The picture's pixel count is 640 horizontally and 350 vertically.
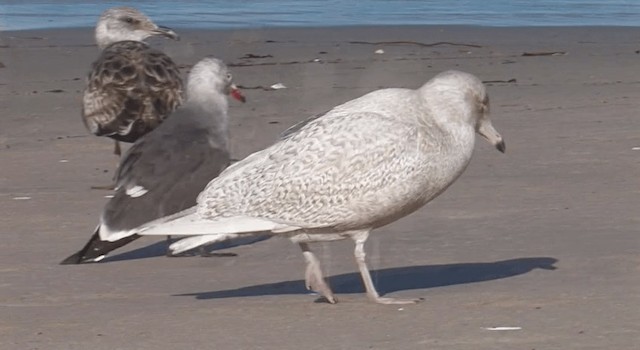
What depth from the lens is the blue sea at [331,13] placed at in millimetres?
20812

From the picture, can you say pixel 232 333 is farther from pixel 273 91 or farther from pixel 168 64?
pixel 273 91

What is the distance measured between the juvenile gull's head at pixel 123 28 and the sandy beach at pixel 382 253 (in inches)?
28.5

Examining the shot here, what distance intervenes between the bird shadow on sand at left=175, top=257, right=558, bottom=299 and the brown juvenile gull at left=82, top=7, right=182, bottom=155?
2.91 meters

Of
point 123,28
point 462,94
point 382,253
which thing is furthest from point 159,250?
point 123,28

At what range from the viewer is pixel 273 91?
14453 millimetres

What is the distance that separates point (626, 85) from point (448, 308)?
Answer: 830 centimetres

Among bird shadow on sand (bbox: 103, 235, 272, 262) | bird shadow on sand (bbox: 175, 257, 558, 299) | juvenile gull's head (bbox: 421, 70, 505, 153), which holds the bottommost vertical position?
bird shadow on sand (bbox: 103, 235, 272, 262)

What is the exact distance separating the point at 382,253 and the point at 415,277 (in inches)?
23.0

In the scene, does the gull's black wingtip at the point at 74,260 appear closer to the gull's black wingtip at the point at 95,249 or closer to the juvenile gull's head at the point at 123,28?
the gull's black wingtip at the point at 95,249

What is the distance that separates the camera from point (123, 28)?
41.0 ft

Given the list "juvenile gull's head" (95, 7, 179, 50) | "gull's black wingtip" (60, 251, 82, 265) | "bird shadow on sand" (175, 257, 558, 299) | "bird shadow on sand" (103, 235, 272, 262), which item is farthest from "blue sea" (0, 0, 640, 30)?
"bird shadow on sand" (175, 257, 558, 299)

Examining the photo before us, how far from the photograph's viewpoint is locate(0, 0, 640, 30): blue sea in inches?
819

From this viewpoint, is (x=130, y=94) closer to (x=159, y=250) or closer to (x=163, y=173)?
(x=159, y=250)

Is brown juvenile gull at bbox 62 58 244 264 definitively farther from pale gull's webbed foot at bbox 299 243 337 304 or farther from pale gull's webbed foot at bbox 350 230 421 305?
pale gull's webbed foot at bbox 350 230 421 305
